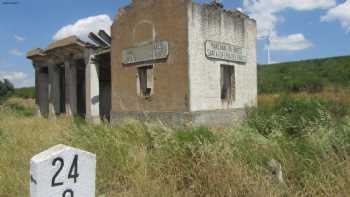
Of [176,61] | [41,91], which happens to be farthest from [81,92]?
[176,61]

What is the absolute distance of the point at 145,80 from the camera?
12.2 meters

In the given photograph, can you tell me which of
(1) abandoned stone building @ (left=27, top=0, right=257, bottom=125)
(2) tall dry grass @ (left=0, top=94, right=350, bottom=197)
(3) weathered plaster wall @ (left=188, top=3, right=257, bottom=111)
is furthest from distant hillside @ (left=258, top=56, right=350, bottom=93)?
(2) tall dry grass @ (left=0, top=94, right=350, bottom=197)

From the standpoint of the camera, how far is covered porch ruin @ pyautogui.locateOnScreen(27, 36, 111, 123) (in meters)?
14.3

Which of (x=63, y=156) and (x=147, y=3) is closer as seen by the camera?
(x=63, y=156)

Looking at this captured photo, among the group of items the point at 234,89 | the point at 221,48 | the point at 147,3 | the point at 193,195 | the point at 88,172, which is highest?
the point at 147,3

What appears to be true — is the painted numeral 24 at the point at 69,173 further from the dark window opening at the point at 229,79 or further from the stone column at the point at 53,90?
the stone column at the point at 53,90

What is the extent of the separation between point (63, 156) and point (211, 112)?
8.99 metres

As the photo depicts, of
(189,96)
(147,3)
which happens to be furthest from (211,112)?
(147,3)

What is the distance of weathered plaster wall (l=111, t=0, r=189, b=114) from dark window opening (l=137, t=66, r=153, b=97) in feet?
0.79

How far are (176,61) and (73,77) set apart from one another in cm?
805

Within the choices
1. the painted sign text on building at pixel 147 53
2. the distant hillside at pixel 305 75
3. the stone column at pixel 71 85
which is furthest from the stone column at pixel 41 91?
the distant hillside at pixel 305 75

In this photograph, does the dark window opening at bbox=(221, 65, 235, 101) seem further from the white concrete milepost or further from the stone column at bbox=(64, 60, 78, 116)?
the white concrete milepost

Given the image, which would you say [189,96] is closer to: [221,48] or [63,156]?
[221,48]

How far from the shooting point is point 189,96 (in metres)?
10.0
